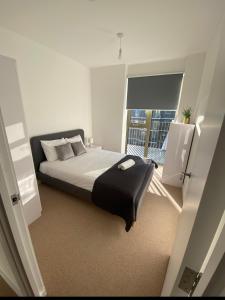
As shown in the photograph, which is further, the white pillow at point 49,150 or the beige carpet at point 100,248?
the white pillow at point 49,150

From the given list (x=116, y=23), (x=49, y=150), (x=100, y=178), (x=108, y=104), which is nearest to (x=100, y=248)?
(x=100, y=178)

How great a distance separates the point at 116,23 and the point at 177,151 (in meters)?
2.39

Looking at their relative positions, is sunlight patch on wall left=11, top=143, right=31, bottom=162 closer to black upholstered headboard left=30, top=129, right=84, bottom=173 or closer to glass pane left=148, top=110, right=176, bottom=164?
black upholstered headboard left=30, top=129, right=84, bottom=173

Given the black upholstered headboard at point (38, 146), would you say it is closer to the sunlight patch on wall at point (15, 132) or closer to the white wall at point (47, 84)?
the white wall at point (47, 84)

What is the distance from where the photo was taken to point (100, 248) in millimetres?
1611

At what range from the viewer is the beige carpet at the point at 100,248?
4.22 feet

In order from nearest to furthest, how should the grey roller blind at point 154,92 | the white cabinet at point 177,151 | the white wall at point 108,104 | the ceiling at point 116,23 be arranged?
the ceiling at point 116,23, the white cabinet at point 177,151, the grey roller blind at point 154,92, the white wall at point 108,104

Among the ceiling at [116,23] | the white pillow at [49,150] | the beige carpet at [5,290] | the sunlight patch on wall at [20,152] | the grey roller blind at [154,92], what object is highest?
the ceiling at [116,23]

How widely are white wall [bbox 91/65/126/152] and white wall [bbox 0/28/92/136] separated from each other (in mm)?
350

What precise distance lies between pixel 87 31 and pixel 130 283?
3.23 m

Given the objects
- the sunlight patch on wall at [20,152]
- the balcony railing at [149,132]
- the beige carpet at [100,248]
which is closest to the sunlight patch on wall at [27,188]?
the sunlight patch on wall at [20,152]

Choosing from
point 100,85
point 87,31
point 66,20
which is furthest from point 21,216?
point 100,85

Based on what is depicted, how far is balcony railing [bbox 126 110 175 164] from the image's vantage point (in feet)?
12.2

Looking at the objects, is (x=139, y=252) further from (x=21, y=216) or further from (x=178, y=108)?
(x=178, y=108)
